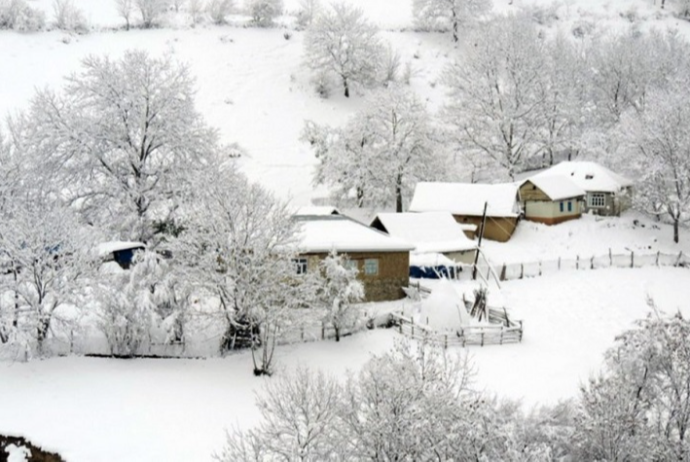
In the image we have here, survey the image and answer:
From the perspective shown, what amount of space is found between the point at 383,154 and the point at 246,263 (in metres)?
26.2

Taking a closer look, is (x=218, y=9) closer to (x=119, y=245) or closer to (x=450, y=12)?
(x=450, y=12)

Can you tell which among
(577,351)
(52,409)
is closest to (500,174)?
(577,351)

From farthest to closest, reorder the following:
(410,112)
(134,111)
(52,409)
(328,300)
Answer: (410,112), (134,111), (328,300), (52,409)

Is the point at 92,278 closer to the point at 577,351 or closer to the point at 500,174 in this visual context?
the point at 577,351

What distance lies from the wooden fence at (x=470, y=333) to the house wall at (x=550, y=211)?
71.9 feet

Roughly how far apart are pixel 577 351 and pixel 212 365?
1521 cm

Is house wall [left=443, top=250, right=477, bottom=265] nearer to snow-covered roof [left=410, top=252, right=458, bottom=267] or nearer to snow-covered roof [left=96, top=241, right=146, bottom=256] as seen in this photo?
snow-covered roof [left=410, top=252, right=458, bottom=267]

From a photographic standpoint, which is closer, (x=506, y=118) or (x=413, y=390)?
(x=413, y=390)

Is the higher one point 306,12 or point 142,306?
point 306,12

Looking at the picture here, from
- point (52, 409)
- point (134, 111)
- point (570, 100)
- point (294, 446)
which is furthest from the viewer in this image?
point (570, 100)

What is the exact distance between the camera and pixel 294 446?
52.2ft

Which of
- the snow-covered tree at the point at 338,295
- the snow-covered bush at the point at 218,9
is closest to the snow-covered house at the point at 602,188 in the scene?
the snow-covered tree at the point at 338,295

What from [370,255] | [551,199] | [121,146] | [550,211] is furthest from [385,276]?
[550,211]

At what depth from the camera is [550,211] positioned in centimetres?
5031
